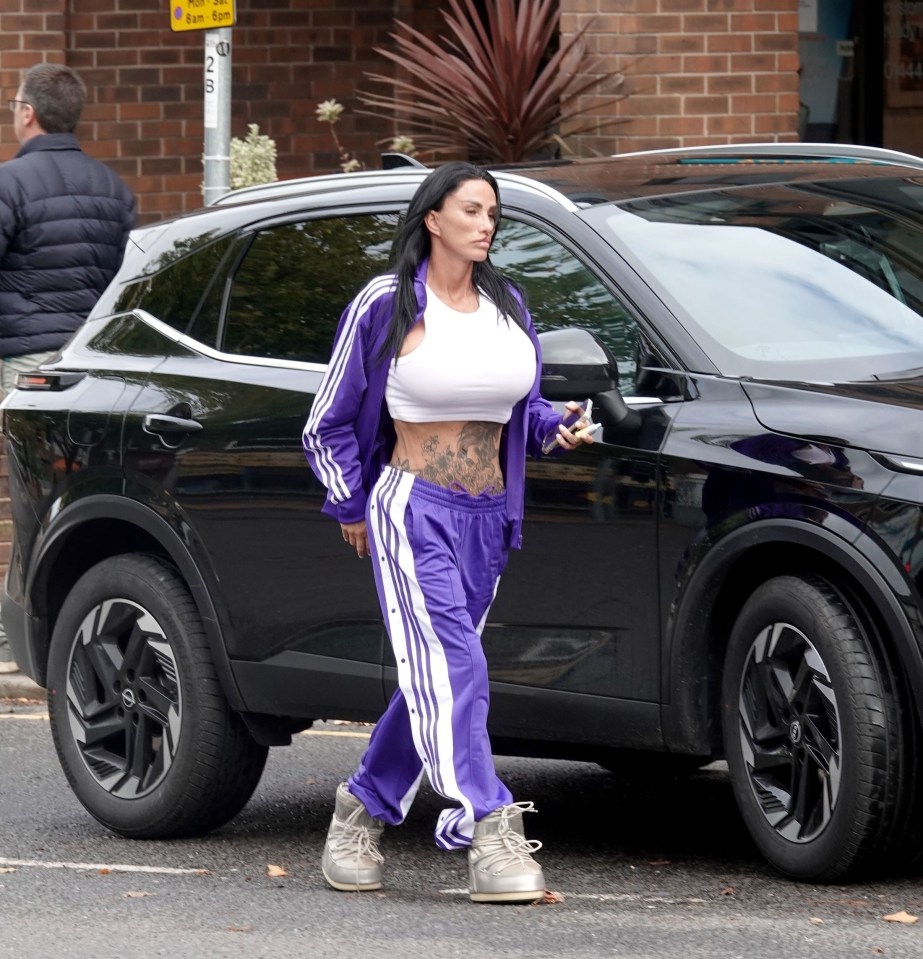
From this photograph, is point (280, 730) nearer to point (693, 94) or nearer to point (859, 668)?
point (859, 668)

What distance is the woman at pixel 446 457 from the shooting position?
5168 millimetres

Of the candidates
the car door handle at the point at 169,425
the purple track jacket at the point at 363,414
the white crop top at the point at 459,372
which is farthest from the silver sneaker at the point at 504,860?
the car door handle at the point at 169,425

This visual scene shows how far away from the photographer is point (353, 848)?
5.51 m

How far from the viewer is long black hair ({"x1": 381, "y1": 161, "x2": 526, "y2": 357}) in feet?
17.0

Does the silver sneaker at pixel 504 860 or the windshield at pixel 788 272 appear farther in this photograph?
the windshield at pixel 788 272

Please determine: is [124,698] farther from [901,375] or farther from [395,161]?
[901,375]

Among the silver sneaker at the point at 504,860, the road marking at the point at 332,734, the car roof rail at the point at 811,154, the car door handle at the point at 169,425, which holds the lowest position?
the road marking at the point at 332,734

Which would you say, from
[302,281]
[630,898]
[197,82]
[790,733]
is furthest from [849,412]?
[197,82]

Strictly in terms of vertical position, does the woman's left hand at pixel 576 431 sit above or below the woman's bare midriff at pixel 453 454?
above

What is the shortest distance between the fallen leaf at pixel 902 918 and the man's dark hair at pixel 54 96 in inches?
227

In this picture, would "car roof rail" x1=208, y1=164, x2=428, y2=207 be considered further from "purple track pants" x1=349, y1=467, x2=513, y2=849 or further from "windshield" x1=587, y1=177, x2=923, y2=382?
"purple track pants" x1=349, y1=467, x2=513, y2=849

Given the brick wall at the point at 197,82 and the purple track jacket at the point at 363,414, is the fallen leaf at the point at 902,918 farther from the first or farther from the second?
the brick wall at the point at 197,82

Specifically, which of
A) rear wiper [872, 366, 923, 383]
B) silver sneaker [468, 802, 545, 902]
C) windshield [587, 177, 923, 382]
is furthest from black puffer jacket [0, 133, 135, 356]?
rear wiper [872, 366, 923, 383]

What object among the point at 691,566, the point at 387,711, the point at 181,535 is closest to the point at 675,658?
the point at 691,566
